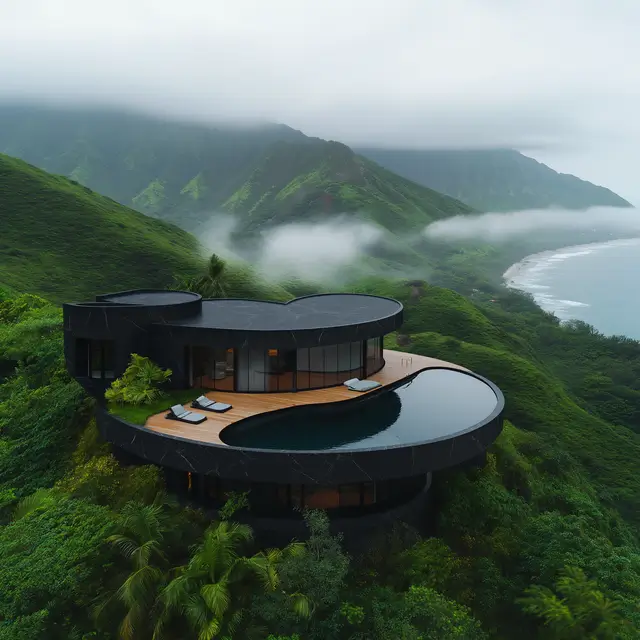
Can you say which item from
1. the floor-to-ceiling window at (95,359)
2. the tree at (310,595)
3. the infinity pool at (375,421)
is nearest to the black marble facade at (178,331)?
the floor-to-ceiling window at (95,359)

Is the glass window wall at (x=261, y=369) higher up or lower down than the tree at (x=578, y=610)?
higher up

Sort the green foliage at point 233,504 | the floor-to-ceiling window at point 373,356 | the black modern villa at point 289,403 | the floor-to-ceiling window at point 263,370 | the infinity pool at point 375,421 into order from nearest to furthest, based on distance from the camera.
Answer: the black modern villa at point 289,403, the green foliage at point 233,504, the infinity pool at point 375,421, the floor-to-ceiling window at point 263,370, the floor-to-ceiling window at point 373,356

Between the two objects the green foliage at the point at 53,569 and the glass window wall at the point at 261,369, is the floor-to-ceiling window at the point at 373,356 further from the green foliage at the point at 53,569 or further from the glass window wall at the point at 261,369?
the green foliage at the point at 53,569

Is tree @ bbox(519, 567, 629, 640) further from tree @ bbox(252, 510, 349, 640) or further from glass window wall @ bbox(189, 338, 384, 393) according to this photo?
glass window wall @ bbox(189, 338, 384, 393)

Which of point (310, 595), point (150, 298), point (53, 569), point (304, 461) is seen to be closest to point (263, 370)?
point (304, 461)

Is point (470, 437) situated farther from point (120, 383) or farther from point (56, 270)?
point (56, 270)
